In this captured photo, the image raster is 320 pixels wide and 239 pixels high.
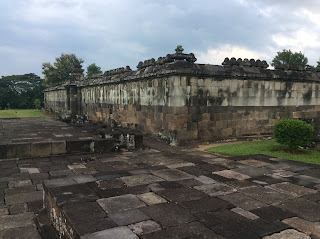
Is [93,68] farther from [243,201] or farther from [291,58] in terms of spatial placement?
[243,201]

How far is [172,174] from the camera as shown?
223 inches

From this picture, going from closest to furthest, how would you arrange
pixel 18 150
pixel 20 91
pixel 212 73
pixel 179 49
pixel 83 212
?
pixel 83 212
pixel 18 150
pixel 179 49
pixel 212 73
pixel 20 91

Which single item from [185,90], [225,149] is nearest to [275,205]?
[225,149]

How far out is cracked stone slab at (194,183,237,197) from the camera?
14.7 feet

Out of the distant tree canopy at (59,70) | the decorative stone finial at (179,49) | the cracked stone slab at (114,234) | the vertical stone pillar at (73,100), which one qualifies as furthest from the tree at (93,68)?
the cracked stone slab at (114,234)

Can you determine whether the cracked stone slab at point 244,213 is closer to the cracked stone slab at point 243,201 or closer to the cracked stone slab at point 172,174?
the cracked stone slab at point 243,201

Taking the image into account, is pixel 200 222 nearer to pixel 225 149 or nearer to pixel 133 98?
pixel 225 149

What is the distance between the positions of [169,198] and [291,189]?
7.30 ft

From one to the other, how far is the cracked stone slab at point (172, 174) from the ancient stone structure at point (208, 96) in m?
3.90

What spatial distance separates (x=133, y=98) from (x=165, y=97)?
328cm

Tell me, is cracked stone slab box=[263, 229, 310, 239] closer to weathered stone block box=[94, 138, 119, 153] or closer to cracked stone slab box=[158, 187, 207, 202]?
cracked stone slab box=[158, 187, 207, 202]

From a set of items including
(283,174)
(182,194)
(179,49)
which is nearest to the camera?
(182,194)

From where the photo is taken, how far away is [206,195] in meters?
4.35

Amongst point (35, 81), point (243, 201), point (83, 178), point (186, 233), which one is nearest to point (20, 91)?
point (35, 81)
